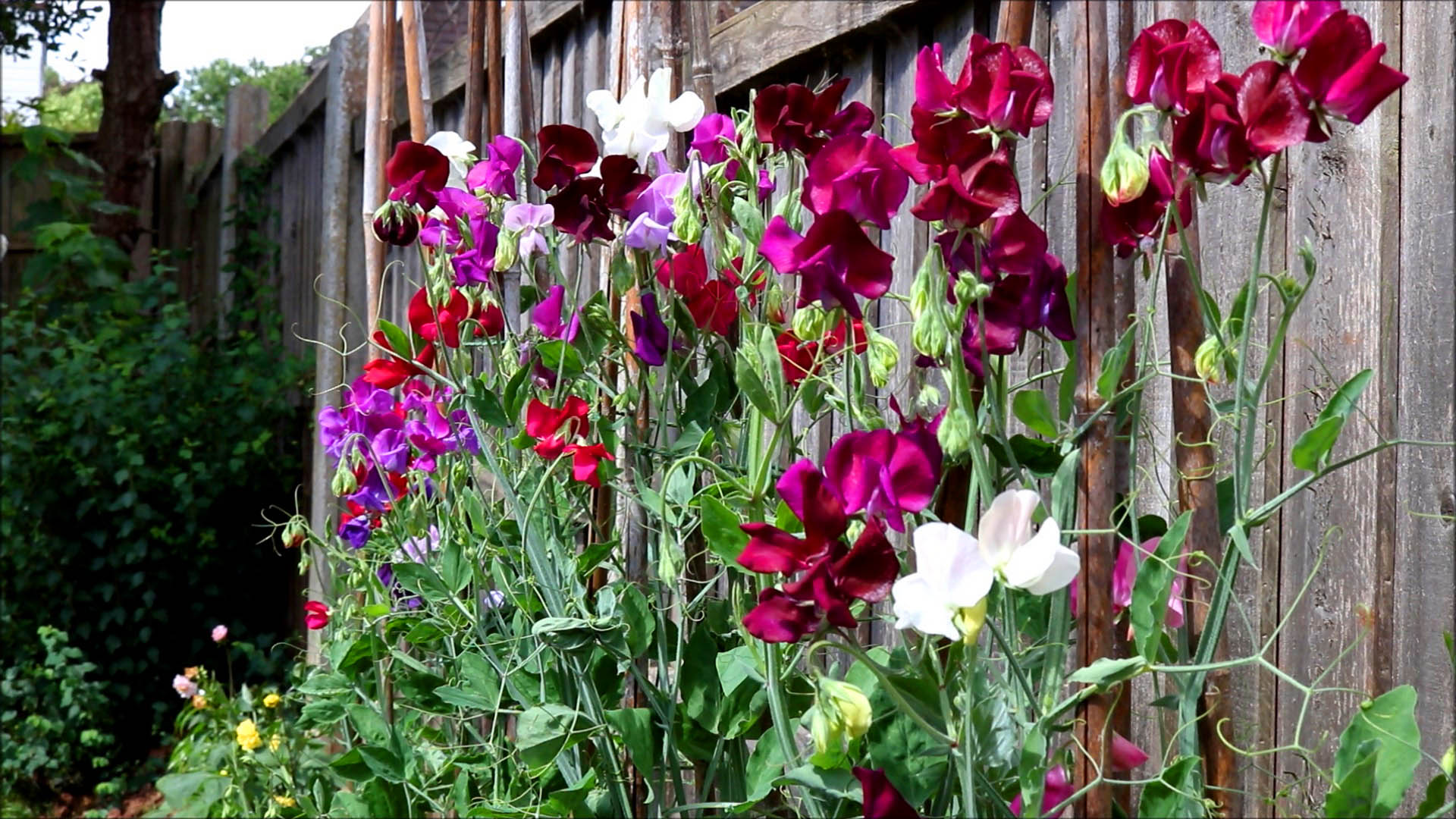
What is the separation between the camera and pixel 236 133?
17.5 ft

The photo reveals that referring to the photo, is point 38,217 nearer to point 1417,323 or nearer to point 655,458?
point 655,458

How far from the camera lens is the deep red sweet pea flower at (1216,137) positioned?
0.66 m

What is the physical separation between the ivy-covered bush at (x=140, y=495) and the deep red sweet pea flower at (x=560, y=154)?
10.2 feet

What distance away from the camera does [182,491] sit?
13.4 feet

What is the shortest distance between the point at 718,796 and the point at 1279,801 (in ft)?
1.55

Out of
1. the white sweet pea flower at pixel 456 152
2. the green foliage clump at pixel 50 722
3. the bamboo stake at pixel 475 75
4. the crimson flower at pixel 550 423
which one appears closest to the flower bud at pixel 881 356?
the crimson flower at pixel 550 423

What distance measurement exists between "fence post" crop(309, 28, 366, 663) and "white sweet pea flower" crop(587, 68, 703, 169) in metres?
2.13

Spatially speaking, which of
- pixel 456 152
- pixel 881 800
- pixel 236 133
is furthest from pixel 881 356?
pixel 236 133

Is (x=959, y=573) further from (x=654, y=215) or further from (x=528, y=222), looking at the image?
A: (x=528, y=222)

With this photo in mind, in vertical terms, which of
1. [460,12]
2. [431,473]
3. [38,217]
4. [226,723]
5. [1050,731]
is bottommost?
[226,723]

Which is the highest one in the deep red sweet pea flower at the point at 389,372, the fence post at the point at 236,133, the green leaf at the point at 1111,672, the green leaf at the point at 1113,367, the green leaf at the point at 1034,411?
the fence post at the point at 236,133

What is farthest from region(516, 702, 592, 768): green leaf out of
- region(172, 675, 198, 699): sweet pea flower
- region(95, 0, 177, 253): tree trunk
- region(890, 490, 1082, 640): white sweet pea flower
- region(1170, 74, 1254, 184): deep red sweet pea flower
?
region(95, 0, 177, 253): tree trunk

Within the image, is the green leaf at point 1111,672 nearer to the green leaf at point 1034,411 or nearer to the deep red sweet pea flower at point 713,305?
the green leaf at point 1034,411

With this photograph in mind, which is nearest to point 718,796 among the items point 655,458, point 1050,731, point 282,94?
point 655,458
